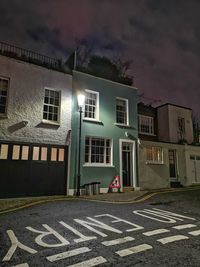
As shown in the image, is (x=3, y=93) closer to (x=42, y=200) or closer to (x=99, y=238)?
(x=42, y=200)

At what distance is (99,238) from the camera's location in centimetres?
437

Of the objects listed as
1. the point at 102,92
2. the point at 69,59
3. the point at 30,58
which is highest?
the point at 69,59

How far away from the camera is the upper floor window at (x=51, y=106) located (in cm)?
1186

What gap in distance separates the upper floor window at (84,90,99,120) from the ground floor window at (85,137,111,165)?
1624 mm

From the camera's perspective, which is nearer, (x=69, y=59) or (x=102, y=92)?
(x=102, y=92)

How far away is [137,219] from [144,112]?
50.6ft

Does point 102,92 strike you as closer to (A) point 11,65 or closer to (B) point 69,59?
(B) point 69,59

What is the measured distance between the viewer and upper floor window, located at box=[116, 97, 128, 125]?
14.7 m

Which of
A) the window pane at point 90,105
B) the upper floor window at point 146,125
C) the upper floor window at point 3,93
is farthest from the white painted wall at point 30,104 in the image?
the upper floor window at point 146,125

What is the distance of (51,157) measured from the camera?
1142 centimetres

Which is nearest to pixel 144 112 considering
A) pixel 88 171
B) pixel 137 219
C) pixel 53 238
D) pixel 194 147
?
pixel 194 147

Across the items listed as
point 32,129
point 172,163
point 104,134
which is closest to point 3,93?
point 32,129

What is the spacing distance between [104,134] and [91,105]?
2269 millimetres

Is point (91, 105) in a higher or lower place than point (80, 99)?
higher
